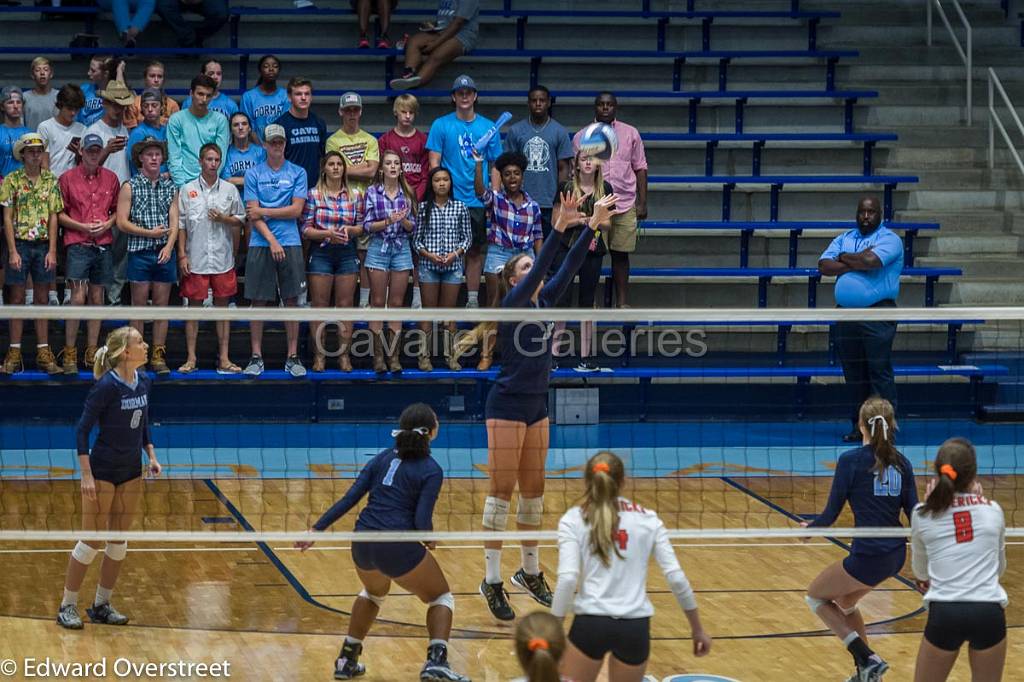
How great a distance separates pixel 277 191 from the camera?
45.1ft

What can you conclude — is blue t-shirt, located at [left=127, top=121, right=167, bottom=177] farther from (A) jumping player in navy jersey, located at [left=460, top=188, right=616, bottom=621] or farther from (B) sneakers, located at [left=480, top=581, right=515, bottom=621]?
(B) sneakers, located at [left=480, top=581, right=515, bottom=621]

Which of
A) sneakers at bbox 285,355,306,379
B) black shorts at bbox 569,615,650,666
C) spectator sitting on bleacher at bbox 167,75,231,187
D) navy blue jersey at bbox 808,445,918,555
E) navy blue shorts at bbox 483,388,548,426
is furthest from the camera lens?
spectator sitting on bleacher at bbox 167,75,231,187

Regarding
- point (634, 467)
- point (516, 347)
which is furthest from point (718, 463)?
point (516, 347)

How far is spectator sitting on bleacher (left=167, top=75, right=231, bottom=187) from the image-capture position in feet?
46.3

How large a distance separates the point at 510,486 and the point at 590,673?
2.49m

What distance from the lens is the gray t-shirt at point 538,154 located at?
47.6 ft

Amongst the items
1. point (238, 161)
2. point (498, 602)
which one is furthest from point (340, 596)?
point (238, 161)

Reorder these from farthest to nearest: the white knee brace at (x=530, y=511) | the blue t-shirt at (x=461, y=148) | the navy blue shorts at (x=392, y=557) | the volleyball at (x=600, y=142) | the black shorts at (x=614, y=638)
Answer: the blue t-shirt at (x=461, y=148)
the volleyball at (x=600, y=142)
the white knee brace at (x=530, y=511)
the navy blue shorts at (x=392, y=557)
the black shorts at (x=614, y=638)

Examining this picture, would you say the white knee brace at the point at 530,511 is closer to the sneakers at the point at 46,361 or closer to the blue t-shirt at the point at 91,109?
the sneakers at the point at 46,361

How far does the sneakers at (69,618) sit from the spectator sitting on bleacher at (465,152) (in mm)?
6610

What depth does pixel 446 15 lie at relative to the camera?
16.7 meters

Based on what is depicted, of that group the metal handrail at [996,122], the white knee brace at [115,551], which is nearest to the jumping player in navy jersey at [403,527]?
the white knee brace at [115,551]

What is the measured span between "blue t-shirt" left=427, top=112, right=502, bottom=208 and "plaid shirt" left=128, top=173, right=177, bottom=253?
267cm

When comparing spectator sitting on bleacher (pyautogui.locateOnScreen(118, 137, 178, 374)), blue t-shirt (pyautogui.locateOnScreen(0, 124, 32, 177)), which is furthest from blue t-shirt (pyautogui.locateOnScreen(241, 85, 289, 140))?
blue t-shirt (pyautogui.locateOnScreen(0, 124, 32, 177))
